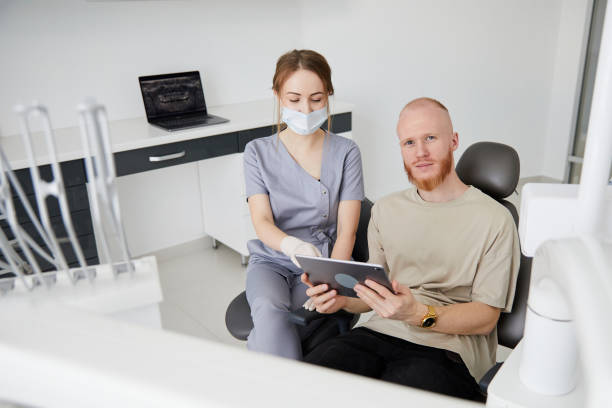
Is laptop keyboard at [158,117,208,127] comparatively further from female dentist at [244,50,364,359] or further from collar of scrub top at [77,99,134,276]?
collar of scrub top at [77,99,134,276]

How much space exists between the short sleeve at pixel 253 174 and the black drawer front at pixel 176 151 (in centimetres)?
90

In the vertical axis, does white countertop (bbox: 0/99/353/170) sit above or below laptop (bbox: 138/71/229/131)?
below

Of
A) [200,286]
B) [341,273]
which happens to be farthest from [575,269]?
[200,286]

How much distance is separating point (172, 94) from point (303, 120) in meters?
1.36

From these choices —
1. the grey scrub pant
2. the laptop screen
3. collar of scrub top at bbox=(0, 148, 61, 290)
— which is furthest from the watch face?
the laptop screen

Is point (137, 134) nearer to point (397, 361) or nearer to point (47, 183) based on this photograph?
point (397, 361)

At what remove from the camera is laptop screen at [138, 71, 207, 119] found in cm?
287

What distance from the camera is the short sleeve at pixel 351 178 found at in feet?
5.93

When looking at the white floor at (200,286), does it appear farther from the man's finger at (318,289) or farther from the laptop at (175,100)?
the man's finger at (318,289)

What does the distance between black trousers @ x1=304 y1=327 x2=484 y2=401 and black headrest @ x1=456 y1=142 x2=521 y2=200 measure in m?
0.53

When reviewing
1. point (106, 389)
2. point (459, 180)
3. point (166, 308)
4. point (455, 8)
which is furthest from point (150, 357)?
point (455, 8)

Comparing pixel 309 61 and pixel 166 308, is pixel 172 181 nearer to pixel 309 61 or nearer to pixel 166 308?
pixel 166 308

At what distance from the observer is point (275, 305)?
1.54 m

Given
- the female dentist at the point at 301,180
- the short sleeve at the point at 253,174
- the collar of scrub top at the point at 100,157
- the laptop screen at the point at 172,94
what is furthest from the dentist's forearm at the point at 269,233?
the laptop screen at the point at 172,94
